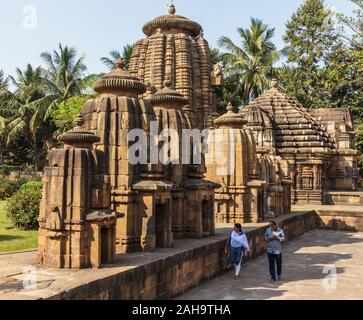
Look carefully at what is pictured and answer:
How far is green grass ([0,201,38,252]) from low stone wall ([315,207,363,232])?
1563 centimetres

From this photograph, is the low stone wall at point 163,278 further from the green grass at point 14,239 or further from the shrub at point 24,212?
the shrub at point 24,212

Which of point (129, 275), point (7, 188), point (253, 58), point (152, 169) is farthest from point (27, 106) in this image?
point (129, 275)

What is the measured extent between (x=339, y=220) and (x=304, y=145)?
6.67 m

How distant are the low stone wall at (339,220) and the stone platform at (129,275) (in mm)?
12430

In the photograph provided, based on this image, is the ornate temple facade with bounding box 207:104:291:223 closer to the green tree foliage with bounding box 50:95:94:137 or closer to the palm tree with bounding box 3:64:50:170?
the green tree foliage with bounding box 50:95:94:137

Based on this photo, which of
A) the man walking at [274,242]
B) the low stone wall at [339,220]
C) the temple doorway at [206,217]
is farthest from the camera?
the low stone wall at [339,220]

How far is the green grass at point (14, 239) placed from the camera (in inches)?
501

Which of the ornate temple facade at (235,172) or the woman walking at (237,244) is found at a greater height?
the ornate temple facade at (235,172)

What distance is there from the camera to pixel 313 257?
48.4 ft

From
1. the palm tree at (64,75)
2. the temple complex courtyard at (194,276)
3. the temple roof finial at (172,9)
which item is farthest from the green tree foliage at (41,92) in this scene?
the temple complex courtyard at (194,276)

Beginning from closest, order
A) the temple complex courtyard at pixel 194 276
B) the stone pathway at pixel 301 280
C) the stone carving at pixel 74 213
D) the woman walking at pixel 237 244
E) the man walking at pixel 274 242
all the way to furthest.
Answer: the temple complex courtyard at pixel 194 276, the stone carving at pixel 74 213, the stone pathway at pixel 301 280, the man walking at pixel 274 242, the woman walking at pixel 237 244

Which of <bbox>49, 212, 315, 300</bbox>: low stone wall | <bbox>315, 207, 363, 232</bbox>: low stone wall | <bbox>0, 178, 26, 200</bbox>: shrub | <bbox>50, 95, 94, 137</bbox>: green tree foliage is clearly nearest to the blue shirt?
<bbox>49, 212, 315, 300</bbox>: low stone wall

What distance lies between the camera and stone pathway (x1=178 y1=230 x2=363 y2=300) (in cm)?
973

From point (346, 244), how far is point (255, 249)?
5706 mm
